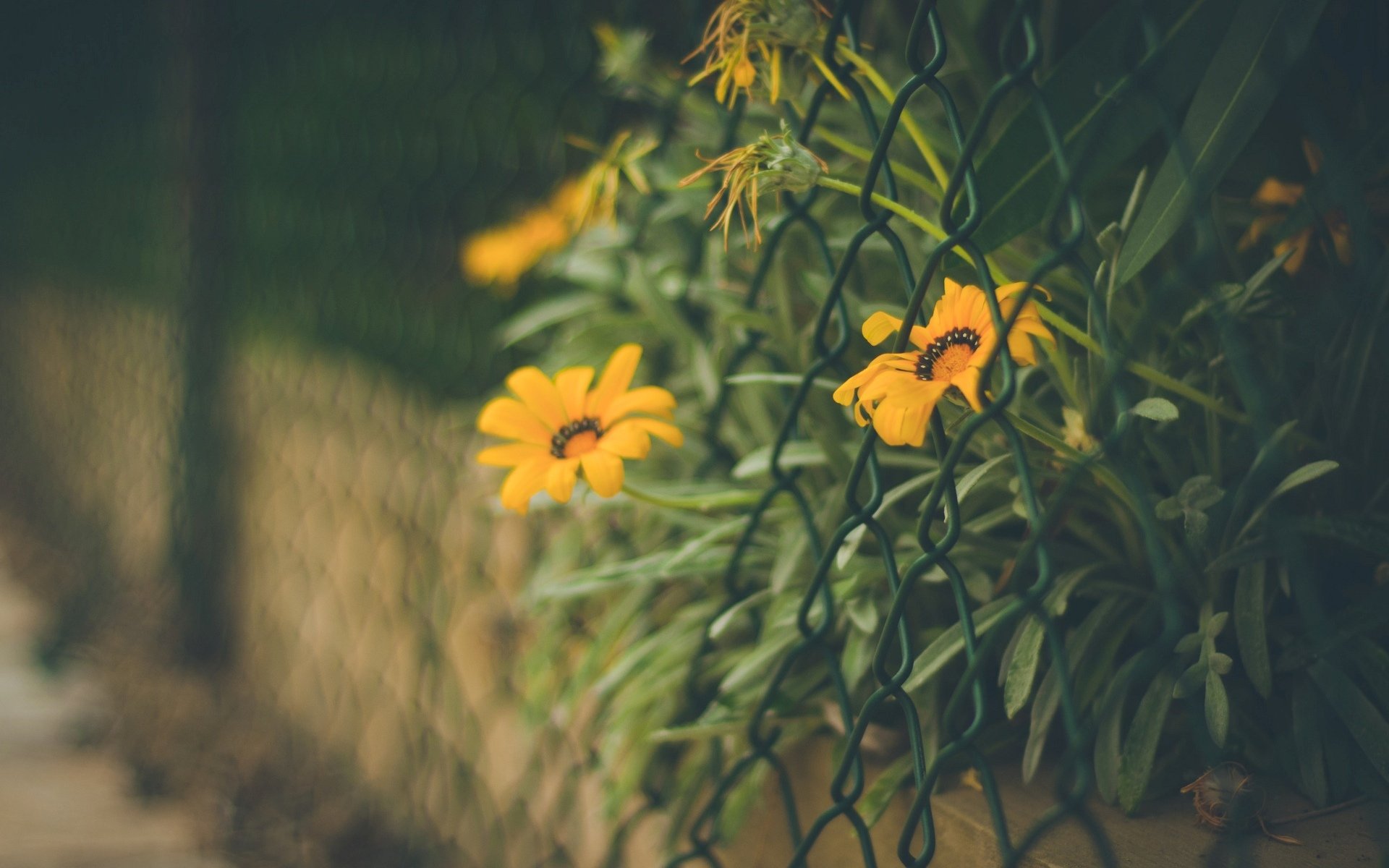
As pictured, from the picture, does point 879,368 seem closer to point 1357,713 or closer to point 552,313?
point 1357,713

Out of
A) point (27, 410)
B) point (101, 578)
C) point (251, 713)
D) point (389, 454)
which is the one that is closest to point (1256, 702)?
point (389, 454)

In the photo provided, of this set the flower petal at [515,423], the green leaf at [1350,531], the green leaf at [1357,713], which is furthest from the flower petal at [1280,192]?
the flower petal at [515,423]

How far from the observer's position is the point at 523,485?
24.4 inches

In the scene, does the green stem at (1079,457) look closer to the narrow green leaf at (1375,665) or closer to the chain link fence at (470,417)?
the chain link fence at (470,417)

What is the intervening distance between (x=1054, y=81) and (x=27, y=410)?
5.08 metres

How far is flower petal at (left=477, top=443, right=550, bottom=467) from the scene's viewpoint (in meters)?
0.66

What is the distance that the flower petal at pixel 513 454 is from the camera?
2.17ft

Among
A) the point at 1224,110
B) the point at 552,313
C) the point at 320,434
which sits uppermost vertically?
the point at 320,434

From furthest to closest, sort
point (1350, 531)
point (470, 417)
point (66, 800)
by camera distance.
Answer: point (66, 800) → point (470, 417) → point (1350, 531)

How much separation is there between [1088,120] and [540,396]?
0.46m

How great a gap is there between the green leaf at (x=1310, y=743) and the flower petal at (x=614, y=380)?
517mm

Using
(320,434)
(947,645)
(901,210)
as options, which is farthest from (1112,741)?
(320,434)

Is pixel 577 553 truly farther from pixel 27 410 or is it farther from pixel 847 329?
pixel 27 410

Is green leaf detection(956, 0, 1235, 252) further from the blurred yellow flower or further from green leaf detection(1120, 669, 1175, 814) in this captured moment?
the blurred yellow flower
